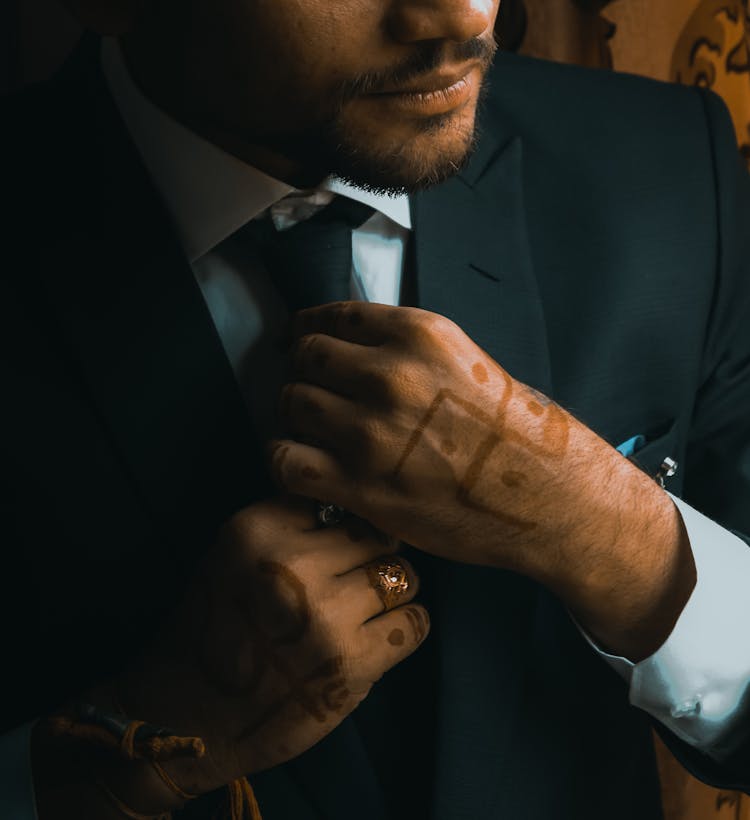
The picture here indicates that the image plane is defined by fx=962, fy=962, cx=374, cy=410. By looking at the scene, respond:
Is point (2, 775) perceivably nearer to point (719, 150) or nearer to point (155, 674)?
point (155, 674)

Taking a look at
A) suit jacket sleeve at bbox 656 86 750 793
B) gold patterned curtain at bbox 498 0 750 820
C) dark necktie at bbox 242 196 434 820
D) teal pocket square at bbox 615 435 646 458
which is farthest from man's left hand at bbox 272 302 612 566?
gold patterned curtain at bbox 498 0 750 820

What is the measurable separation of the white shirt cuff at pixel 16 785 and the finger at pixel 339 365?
467 millimetres

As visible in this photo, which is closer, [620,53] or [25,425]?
[25,425]

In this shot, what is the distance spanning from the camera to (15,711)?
3.35ft

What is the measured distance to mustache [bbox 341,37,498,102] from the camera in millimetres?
855

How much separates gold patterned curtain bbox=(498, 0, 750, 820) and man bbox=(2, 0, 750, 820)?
270 mm

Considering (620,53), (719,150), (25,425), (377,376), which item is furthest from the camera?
(620,53)

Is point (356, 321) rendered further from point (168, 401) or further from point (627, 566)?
point (627, 566)

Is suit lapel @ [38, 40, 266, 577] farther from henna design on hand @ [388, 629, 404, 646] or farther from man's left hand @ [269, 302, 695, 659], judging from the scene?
henna design on hand @ [388, 629, 404, 646]

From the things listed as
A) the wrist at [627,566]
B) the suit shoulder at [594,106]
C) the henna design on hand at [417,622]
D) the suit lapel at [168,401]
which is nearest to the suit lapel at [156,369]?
the suit lapel at [168,401]

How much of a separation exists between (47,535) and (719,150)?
0.93 meters

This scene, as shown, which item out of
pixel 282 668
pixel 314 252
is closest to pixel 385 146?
pixel 314 252

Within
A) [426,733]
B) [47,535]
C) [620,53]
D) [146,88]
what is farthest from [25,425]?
[620,53]

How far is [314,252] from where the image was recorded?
974mm
